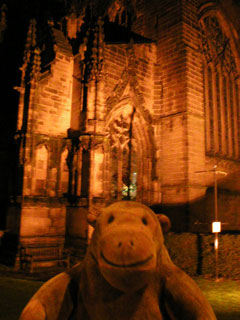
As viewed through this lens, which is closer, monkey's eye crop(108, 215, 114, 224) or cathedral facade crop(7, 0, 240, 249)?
monkey's eye crop(108, 215, 114, 224)

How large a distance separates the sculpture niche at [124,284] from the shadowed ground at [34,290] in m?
3.33

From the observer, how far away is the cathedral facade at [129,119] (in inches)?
435

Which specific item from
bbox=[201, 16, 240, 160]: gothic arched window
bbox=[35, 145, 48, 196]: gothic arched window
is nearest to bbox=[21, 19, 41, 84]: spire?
bbox=[35, 145, 48, 196]: gothic arched window

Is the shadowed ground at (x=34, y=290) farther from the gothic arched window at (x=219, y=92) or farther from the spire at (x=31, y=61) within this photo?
the gothic arched window at (x=219, y=92)

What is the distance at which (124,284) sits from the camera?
2.04 metres

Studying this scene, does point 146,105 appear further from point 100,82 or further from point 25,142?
point 25,142

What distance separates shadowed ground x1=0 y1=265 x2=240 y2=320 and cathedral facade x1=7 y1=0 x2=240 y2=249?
7.23ft

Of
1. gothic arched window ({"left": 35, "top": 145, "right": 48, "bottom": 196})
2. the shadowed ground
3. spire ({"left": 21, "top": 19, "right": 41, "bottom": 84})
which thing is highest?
spire ({"left": 21, "top": 19, "right": 41, "bottom": 84})

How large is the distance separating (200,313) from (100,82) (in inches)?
395

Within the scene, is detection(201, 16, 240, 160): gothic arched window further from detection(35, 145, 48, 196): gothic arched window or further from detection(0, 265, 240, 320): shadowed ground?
detection(0, 265, 240, 320): shadowed ground

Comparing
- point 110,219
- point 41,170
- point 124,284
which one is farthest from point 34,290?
point 124,284

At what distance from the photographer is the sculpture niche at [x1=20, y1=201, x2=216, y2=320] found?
2.04 meters

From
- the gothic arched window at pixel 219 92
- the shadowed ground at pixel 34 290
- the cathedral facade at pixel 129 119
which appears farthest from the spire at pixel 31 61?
the gothic arched window at pixel 219 92

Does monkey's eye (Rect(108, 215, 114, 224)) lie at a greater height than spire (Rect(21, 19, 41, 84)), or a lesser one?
lesser
